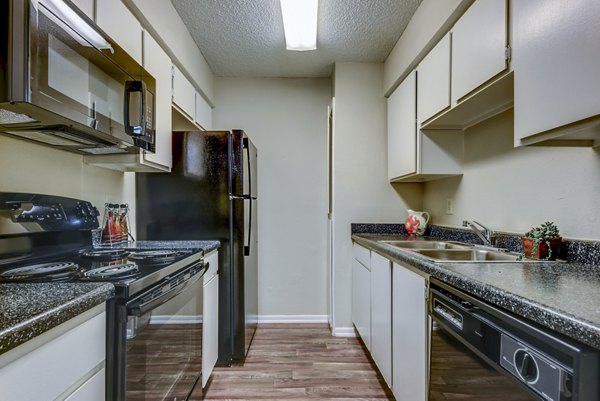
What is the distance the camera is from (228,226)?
7.47 feet

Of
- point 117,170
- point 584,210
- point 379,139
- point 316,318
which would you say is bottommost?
point 316,318

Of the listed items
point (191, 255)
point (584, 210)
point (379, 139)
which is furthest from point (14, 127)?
point (379, 139)

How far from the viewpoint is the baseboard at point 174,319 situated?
3.89 feet

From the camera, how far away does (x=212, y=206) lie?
226 centimetres

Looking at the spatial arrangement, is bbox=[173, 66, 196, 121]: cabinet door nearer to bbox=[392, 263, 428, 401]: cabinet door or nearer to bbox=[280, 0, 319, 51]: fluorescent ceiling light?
bbox=[280, 0, 319, 51]: fluorescent ceiling light

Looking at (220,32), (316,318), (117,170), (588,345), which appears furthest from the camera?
(316,318)

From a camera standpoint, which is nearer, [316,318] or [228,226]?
[228,226]

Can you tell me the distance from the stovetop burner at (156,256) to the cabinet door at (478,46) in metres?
1.58

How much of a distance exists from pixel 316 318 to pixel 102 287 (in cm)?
261

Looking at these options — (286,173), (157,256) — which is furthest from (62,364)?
(286,173)

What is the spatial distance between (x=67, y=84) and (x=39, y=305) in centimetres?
70

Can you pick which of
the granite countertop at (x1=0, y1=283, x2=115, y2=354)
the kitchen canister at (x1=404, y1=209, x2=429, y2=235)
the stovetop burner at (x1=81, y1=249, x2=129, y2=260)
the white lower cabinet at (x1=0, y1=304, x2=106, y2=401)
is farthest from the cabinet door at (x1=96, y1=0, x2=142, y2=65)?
the kitchen canister at (x1=404, y1=209, x2=429, y2=235)

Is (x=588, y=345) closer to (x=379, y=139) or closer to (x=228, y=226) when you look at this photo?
(x=228, y=226)

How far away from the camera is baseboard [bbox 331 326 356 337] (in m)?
2.84
